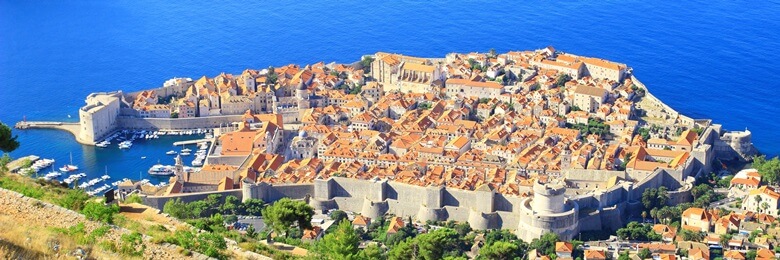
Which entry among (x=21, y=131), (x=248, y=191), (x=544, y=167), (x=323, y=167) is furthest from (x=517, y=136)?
(x=21, y=131)

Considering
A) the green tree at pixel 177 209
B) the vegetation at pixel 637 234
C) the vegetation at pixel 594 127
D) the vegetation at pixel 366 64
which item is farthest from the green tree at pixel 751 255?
the vegetation at pixel 366 64

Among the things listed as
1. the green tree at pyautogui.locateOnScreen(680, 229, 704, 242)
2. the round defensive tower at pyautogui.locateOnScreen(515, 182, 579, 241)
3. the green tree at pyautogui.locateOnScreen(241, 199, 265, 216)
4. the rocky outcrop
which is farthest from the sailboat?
the rocky outcrop

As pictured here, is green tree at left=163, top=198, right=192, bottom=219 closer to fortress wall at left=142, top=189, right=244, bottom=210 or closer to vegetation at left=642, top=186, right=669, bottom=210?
fortress wall at left=142, top=189, right=244, bottom=210

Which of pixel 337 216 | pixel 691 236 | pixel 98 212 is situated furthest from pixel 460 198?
pixel 98 212

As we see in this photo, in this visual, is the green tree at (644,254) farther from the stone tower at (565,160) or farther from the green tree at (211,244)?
the green tree at (211,244)

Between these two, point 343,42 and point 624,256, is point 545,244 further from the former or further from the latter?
point 343,42

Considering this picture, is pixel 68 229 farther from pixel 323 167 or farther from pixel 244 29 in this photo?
pixel 244 29
